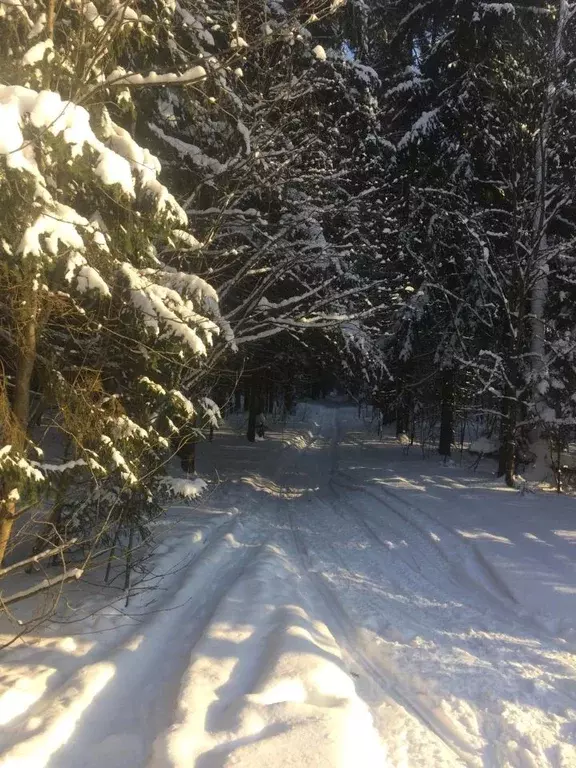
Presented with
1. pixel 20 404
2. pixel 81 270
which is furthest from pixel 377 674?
pixel 81 270

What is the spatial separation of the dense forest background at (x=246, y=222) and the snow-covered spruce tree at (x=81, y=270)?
24 mm

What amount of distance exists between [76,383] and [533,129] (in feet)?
35.8

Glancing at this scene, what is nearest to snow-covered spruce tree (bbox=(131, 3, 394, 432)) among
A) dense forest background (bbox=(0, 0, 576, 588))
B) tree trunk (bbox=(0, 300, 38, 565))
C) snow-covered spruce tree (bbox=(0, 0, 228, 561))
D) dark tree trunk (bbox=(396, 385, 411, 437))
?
dense forest background (bbox=(0, 0, 576, 588))

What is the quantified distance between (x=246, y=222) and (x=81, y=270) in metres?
4.67

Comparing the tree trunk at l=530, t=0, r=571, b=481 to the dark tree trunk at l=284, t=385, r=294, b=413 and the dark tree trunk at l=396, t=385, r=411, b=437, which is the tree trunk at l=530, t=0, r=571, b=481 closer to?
the dark tree trunk at l=396, t=385, r=411, b=437

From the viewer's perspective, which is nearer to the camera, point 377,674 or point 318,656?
point 318,656

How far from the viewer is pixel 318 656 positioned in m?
4.42

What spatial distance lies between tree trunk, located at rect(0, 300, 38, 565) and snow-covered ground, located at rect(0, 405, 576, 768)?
1.07 m

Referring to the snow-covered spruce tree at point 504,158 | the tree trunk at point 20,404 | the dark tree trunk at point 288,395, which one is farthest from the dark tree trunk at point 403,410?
the tree trunk at point 20,404

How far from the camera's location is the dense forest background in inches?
172

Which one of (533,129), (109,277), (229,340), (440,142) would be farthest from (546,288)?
(109,277)

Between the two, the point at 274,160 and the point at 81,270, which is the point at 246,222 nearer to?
the point at 274,160

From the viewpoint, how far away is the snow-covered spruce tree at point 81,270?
12.2 feet

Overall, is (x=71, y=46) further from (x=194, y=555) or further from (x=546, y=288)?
(x=546, y=288)
